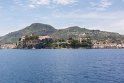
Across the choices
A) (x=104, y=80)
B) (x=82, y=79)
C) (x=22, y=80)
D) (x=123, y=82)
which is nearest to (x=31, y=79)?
(x=22, y=80)

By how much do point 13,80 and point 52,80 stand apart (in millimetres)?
12034

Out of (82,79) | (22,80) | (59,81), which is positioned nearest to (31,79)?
(22,80)

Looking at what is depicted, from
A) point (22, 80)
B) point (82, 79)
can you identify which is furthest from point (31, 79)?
point (82, 79)

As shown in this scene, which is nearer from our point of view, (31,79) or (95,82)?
(95,82)

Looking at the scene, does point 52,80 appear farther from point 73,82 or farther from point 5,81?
point 5,81

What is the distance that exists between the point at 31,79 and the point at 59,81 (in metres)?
9.91

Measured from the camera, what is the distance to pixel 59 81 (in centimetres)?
7950

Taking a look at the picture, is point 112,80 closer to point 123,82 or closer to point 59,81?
point 123,82

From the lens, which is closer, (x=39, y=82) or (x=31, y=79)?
(x=39, y=82)

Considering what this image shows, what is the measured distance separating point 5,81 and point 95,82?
27.1m

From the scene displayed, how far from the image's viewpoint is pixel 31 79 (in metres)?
84.1

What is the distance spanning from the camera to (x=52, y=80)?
81938mm

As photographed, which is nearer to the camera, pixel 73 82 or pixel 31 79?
pixel 73 82

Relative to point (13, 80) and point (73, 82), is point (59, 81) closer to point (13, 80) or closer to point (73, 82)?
point (73, 82)
